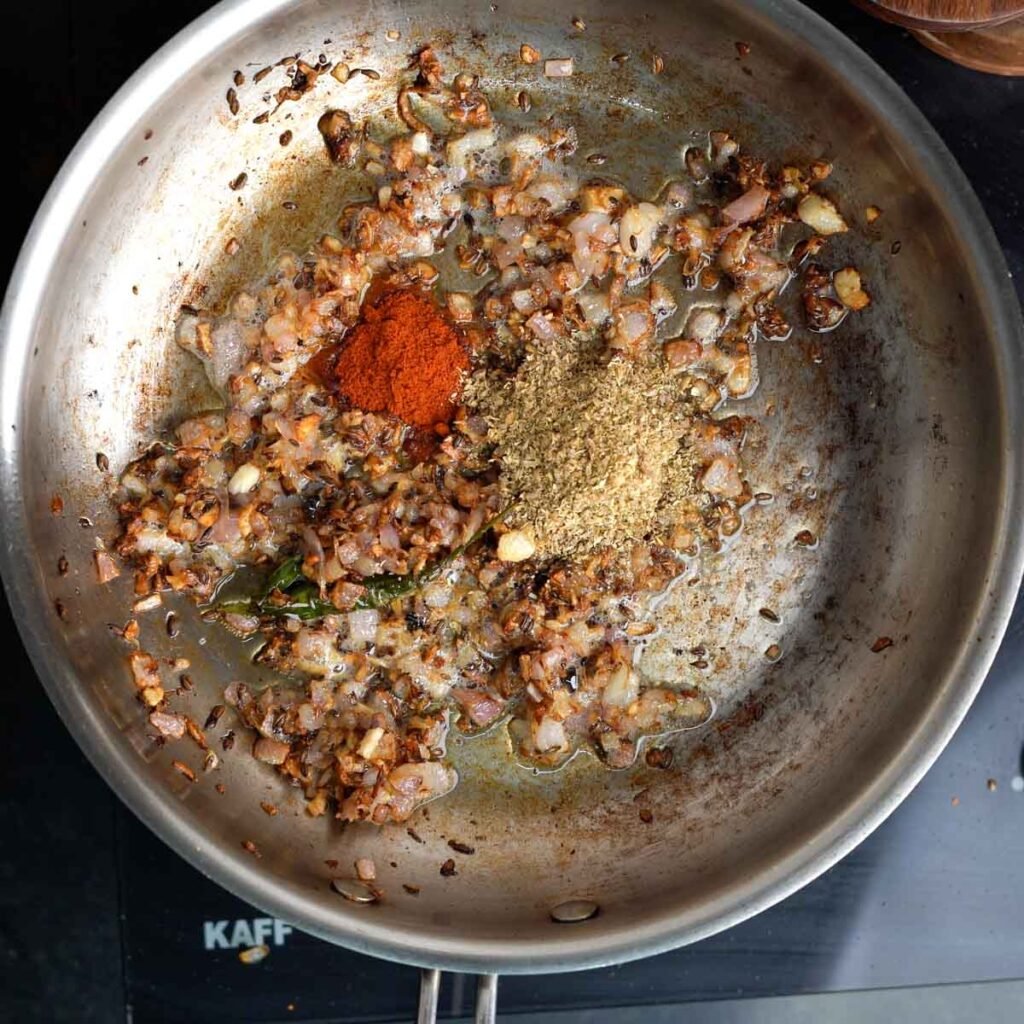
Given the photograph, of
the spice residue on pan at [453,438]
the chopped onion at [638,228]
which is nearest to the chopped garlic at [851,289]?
the spice residue on pan at [453,438]

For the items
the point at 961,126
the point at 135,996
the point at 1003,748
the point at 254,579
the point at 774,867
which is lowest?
the point at 135,996

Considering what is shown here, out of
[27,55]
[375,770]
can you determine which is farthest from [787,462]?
[27,55]

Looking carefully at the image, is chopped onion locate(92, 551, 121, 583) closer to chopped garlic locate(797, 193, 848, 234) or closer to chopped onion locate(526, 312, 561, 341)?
chopped onion locate(526, 312, 561, 341)

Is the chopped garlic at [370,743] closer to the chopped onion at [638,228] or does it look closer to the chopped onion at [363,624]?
the chopped onion at [363,624]

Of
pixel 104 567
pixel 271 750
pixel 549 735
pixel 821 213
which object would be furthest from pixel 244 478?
pixel 821 213

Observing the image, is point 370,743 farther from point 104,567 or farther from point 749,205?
point 749,205

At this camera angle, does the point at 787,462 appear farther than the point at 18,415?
Yes

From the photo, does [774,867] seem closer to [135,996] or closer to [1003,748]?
[1003,748]

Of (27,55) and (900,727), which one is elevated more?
(27,55)
